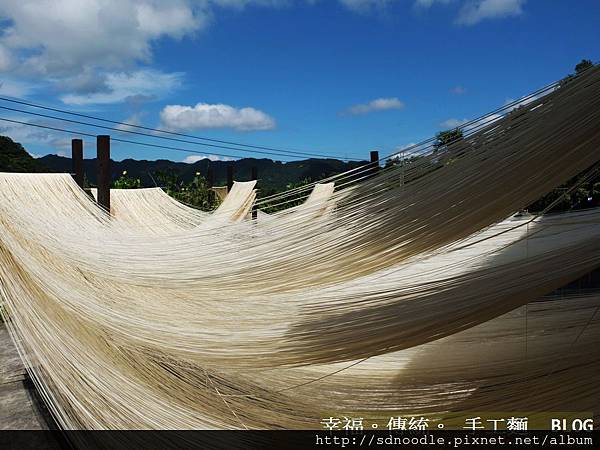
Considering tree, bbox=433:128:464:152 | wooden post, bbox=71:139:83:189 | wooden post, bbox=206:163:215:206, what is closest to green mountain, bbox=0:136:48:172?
wooden post, bbox=206:163:215:206

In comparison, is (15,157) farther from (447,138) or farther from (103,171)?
(447,138)

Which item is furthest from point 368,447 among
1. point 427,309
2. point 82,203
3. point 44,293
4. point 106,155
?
point 106,155

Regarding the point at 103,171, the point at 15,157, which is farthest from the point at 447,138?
the point at 15,157

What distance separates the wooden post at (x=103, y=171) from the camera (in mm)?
4969

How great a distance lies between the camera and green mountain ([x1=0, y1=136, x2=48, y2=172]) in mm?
13227

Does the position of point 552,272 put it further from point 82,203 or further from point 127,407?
point 82,203

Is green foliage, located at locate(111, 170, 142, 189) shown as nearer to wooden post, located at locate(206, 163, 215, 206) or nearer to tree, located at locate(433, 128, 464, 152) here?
wooden post, located at locate(206, 163, 215, 206)

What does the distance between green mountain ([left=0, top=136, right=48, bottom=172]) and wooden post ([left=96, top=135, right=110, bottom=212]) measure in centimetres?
965

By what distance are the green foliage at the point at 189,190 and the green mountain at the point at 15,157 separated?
536 centimetres

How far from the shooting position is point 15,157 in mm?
13734

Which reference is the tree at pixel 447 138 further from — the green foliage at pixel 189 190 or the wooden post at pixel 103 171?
the green foliage at pixel 189 190

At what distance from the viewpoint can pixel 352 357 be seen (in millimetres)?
1714

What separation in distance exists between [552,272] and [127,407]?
160 centimetres

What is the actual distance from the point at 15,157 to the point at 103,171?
34.7 feet
